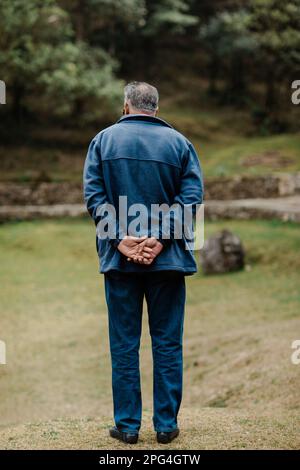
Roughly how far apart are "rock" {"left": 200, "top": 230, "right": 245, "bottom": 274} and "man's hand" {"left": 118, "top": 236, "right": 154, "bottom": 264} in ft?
36.8

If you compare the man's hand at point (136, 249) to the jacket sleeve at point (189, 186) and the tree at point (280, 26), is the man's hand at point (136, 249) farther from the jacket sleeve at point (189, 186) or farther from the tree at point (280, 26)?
the tree at point (280, 26)

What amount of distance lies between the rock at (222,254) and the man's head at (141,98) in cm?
1108

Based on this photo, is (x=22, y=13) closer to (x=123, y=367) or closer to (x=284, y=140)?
(x=284, y=140)

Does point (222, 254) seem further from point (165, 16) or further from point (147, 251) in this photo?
point (165, 16)

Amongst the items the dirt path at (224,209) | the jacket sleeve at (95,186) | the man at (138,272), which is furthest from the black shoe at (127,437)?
the dirt path at (224,209)

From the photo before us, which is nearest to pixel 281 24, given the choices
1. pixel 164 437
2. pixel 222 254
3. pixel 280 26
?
pixel 280 26

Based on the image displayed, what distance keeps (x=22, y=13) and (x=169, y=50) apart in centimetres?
1468

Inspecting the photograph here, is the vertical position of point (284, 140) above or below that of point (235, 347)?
above

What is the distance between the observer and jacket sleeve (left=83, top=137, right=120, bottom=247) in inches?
155

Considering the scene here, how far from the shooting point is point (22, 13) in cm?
2256

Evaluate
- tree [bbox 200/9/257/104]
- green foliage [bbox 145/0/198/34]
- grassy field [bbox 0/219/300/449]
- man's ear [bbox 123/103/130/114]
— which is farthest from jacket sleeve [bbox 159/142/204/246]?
green foliage [bbox 145/0/198/34]

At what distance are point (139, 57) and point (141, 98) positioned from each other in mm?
31450

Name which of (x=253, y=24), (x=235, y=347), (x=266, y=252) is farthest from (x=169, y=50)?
(x=235, y=347)

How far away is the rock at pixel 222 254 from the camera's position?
14938mm
